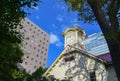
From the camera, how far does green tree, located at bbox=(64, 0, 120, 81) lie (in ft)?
35.6

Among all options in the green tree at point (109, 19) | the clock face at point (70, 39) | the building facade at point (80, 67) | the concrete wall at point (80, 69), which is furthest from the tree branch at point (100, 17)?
the clock face at point (70, 39)

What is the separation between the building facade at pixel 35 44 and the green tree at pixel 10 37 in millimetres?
92167

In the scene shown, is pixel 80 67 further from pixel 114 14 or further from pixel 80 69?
pixel 114 14

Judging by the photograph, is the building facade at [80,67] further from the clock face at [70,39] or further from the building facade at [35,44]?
the building facade at [35,44]

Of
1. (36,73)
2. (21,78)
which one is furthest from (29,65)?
(21,78)

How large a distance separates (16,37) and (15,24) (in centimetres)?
59

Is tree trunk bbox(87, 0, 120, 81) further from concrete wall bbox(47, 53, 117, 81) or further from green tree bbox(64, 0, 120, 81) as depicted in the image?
concrete wall bbox(47, 53, 117, 81)

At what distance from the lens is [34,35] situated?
121m

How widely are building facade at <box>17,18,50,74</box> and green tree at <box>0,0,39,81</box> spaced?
3629 inches

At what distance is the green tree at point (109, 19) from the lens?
10841 millimetres

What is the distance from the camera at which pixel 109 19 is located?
12.5 meters

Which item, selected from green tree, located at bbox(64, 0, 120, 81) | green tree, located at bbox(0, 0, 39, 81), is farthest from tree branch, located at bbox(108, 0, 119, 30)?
green tree, located at bbox(0, 0, 39, 81)

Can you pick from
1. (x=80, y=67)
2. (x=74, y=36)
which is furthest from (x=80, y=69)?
(x=74, y=36)

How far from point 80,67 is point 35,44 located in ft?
309
